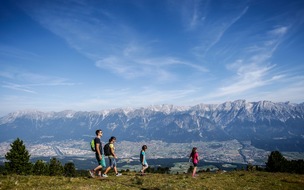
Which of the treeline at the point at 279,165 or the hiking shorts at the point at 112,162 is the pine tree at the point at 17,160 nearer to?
the hiking shorts at the point at 112,162

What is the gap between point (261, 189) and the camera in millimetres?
20750

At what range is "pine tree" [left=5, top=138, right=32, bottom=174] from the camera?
241 ft

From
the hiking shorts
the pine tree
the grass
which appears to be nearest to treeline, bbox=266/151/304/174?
the grass

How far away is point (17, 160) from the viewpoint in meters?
74.4

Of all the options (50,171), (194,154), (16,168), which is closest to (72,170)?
(50,171)

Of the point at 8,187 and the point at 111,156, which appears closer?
the point at 8,187

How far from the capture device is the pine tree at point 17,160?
73.4 m

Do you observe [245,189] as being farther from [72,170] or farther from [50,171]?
[72,170]

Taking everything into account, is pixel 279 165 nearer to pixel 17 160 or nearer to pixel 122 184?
pixel 122 184

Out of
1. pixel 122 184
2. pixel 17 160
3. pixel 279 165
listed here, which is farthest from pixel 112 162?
pixel 17 160

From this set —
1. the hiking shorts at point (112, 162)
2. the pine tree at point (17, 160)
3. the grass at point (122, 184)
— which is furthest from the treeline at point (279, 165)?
the pine tree at point (17, 160)

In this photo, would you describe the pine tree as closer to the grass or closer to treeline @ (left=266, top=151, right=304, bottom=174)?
the grass

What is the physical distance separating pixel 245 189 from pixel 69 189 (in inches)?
589

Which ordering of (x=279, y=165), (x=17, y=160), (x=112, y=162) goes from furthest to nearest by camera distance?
(x=17, y=160) → (x=279, y=165) → (x=112, y=162)
